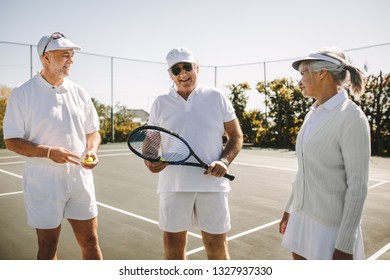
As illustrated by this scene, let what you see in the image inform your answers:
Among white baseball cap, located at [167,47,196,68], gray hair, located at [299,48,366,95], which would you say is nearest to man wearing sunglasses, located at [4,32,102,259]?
white baseball cap, located at [167,47,196,68]

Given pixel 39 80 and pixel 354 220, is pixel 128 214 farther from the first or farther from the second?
pixel 354 220

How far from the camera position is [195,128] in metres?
2.33

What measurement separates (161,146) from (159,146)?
15 mm

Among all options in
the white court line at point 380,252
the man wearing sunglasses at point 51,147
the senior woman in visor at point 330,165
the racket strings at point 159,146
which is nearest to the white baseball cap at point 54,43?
the man wearing sunglasses at point 51,147

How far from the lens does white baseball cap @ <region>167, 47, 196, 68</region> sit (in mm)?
2322

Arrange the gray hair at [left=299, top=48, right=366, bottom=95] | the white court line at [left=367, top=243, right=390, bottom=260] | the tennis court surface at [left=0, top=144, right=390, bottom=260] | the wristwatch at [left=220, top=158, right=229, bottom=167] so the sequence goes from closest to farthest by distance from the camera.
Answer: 1. the gray hair at [left=299, top=48, right=366, bottom=95]
2. the wristwatch at [left=220, top=158, right=229, bottom=167]
3. the white court line at [left=367, top=243, right=390, bottom=260]
4. the tennis court surface at [left=0, top=144, right=390, bottom=260]

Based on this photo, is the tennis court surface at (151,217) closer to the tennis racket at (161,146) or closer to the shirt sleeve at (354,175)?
the tennis racket at (161,146)

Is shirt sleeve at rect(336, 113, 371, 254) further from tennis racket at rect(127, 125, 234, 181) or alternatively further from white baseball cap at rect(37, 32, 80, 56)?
white baseball cap at rect(37, 32, 80, 56)

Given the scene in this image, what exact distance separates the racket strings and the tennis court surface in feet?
4.34

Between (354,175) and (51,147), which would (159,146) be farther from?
(354,175)

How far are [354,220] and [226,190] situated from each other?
91 centimetres

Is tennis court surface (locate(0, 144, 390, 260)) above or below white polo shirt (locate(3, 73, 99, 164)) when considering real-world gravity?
below

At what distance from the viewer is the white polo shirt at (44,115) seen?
225 cm
